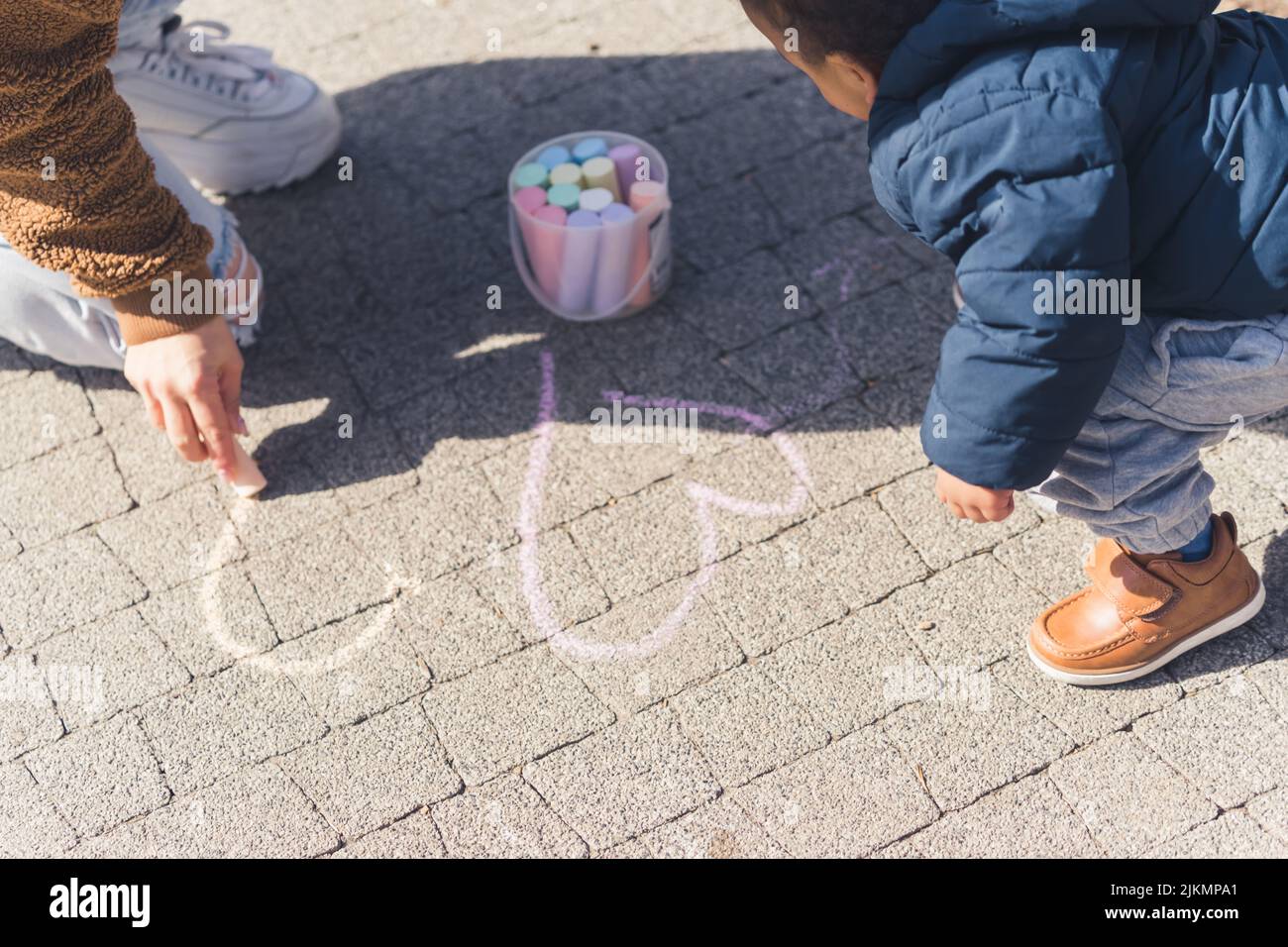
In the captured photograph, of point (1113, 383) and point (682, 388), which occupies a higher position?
point (1113, 383)

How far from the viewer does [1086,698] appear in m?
2.37

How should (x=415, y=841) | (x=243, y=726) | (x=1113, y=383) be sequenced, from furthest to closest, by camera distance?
(x=243, y=726) → (x=415, y=841) → (x=1113, y=383)

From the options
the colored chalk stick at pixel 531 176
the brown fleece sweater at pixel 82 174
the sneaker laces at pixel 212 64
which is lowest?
the colored chalk stick at pixel 531 176

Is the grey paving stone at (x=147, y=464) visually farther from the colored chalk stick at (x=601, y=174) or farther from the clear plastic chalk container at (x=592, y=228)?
the colored chalk stick at (x=601, y=174)

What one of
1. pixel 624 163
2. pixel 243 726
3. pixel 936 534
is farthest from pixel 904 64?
pixel 243 726

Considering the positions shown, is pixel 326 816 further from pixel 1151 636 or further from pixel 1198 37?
pixel 1198 37

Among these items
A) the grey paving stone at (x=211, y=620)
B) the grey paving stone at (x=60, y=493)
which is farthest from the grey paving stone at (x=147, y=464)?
the grey paving stone at (x=211, y=620)

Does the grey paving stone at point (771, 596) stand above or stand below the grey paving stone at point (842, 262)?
below

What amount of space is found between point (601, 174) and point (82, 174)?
122cm

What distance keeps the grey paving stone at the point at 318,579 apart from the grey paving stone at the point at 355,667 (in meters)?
0.04

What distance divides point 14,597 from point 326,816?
97 cm

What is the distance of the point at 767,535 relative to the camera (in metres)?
2.65

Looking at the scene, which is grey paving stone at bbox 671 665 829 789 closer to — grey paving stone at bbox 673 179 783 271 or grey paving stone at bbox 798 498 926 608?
grey paving stone at bbox 798 498 926 608

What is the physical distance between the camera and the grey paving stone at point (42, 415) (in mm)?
2947
